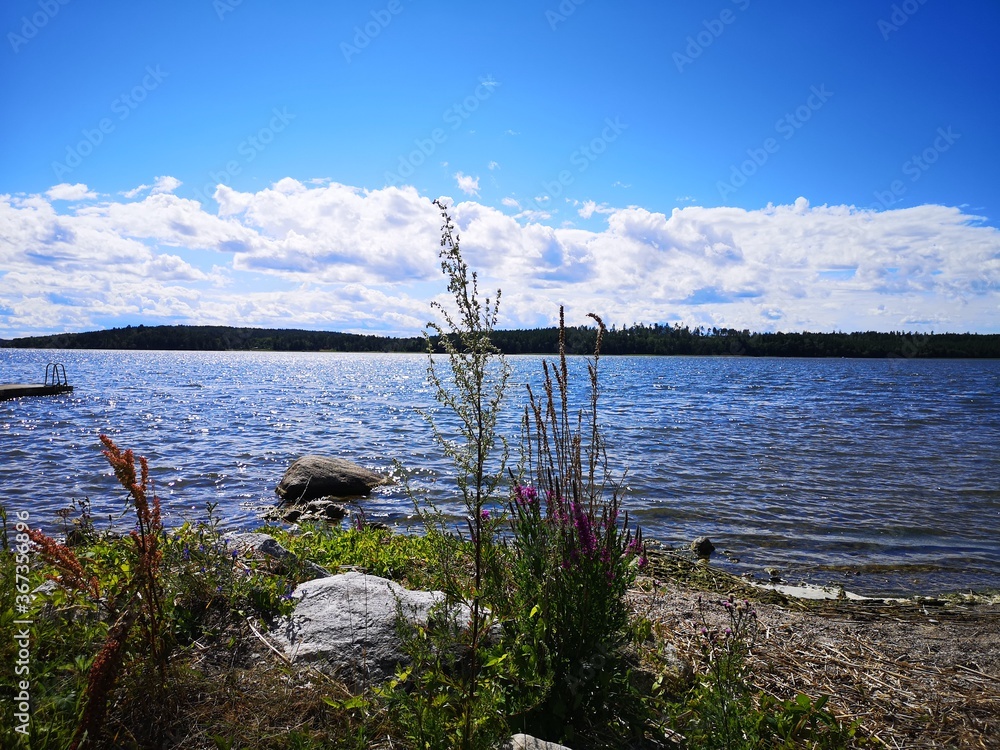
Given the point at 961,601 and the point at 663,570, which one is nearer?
the point at 961,601

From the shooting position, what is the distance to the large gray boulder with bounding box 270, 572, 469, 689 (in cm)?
362

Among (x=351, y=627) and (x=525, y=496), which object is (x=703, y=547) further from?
(x=351, y=627)

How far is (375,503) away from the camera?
14.1 m

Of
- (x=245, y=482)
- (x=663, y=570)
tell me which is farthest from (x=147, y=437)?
(x=663, y=570)

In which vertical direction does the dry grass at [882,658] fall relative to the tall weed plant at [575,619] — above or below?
below

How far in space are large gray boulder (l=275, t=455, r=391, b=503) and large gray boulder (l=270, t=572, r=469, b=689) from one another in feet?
34.7

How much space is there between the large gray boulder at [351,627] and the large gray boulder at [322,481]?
1056 centimetres

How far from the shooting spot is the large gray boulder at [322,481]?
14.3m

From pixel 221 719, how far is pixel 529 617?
1.84 metres

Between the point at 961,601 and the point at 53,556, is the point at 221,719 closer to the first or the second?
the point at 53,556

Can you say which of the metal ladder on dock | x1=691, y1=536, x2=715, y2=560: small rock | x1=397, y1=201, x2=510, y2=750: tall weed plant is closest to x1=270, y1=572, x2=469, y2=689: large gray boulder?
x1=397, y1=201, x2=510, y2=750: tall weed plant

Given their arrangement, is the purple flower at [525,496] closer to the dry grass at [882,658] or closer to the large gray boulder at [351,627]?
the large gray boulder at [351,627]

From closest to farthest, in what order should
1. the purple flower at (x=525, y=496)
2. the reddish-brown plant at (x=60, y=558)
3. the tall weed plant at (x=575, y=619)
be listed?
the reddish-brown plant at (x=60, y=558) < the tall weed plant at (x=575, y=619) < the purple flower at (x=525, y=496)

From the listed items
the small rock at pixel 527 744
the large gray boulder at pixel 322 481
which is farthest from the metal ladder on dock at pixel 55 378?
the small rock at pixel 527 744
